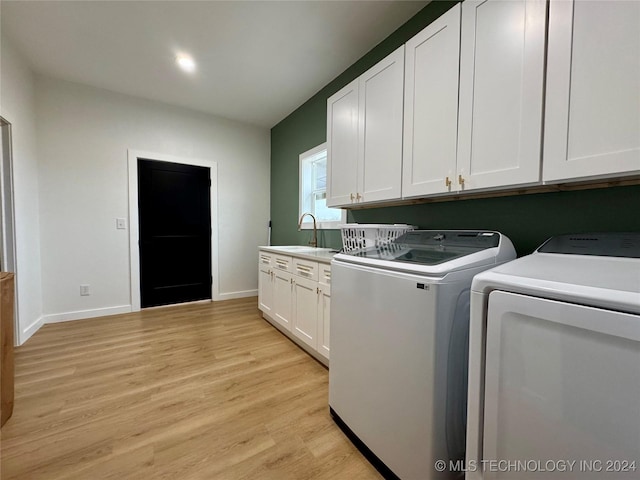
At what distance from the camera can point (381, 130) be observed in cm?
186

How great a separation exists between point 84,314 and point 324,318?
9.96 ft

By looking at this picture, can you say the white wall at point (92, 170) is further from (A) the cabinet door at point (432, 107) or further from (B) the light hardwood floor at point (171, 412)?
(A) the cabinet door at point (432, 107)

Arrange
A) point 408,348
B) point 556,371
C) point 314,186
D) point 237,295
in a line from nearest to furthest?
1. point 556,371
2. point 408,348
3. point 314,186
4. point 237,295

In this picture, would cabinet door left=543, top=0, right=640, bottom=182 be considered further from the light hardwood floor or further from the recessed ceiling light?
the recessed ceiling light

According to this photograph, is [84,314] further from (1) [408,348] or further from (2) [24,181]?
(1) [408,348]

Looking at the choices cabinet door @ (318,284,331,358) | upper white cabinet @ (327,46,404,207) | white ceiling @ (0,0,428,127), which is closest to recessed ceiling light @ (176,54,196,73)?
white ceiling @ (0,0,428,127)

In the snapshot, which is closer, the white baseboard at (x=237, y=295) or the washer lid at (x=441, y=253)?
the washer lid at (x=441, y=253)

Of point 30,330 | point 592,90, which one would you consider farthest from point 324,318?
point 30,330

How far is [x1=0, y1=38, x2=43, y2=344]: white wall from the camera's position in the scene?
2285 mm

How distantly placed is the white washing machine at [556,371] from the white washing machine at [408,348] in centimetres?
13

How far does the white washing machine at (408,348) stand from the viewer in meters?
0.98

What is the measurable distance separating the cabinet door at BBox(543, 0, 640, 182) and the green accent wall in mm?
302

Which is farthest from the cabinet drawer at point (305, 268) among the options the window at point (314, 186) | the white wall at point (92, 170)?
the white wall at point (92, 170)

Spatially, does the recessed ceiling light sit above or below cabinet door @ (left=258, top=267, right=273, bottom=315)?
above
